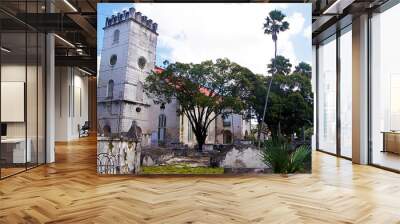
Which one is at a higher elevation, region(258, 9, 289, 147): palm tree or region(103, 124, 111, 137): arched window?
region(258, 9, 289, 147): palm tree

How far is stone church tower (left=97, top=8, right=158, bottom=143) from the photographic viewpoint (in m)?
6.59

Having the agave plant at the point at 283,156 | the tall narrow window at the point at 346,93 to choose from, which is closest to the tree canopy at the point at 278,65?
the agave plant at the point at 283,156

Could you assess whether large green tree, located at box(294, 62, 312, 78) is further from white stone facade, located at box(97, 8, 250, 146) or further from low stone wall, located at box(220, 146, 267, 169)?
low stone wall, located at box(220, 146, 267, 169)

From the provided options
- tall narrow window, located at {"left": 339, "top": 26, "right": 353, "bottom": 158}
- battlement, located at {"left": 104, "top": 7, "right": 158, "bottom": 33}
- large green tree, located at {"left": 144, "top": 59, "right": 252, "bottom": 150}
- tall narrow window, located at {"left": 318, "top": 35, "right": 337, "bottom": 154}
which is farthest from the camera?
tall narrow window, located at {"left": 318, "top": 35, "right": 337, "bottom": 154}

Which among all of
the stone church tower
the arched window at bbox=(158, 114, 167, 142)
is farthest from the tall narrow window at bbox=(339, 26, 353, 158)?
the stone church tower

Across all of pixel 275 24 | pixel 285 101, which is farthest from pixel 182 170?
pixel 275 24

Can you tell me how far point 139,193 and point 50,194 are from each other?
1.20m

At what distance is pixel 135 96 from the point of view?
6.68 metres

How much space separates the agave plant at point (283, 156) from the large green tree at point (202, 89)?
33.9 inches

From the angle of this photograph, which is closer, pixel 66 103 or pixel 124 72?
pixel 124 72

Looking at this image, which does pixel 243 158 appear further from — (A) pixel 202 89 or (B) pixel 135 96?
(B) pixel 135 96

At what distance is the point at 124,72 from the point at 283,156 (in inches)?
124

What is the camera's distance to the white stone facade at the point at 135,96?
21.6ft

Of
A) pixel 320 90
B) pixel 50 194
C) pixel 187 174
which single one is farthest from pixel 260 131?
pixel 320 90
